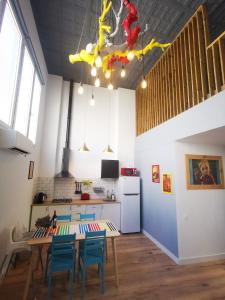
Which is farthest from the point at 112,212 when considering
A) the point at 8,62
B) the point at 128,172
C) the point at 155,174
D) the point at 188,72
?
the point at 8,62

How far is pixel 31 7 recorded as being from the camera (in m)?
3.05

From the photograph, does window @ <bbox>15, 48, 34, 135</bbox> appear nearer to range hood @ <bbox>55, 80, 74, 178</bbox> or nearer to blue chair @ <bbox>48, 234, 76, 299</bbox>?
range hood @ <bbox>55, 80, 74, 178</bbox>

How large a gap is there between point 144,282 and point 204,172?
2.44 metres

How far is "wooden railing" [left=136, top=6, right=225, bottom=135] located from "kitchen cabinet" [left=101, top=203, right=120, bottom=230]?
8.71 ft

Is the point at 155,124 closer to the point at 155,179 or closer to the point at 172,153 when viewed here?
the point at 172,153

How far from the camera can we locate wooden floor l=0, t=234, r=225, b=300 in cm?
227

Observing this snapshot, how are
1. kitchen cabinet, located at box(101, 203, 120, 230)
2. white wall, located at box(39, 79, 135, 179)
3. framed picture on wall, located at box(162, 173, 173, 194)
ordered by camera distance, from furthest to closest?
white wall, located at box(39, 79, 135, 179)
kitchen cabinet, located at box(101, 203, 120, 230)
framed picture on wall, located at box(162, 173, 173, 194)

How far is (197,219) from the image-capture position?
3.30 m

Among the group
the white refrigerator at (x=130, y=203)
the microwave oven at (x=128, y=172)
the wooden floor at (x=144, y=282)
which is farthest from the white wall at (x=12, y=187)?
the microwave oven at (x=128, y=172)

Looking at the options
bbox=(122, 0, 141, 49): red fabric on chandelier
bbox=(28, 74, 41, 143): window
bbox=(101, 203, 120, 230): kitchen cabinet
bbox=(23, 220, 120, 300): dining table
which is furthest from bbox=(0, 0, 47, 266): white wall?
bbox=(101, 203, 120, 230): kitchen cabinet

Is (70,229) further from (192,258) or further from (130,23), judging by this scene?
(130,23)

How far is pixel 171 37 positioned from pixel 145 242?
16.6 feet

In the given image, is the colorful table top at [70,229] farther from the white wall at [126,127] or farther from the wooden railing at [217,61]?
the wooden railing at [217,61]

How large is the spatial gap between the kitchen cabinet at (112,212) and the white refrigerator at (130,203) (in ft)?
0.55
